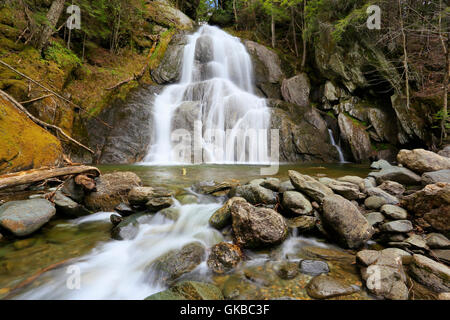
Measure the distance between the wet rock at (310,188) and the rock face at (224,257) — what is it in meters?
1.69

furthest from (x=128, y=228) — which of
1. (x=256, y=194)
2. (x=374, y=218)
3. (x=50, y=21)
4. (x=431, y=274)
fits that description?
(x=50, y=21)

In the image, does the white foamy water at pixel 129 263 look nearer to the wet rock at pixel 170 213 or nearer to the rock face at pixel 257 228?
the wet rock at pixel 170 213

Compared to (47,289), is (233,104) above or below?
above

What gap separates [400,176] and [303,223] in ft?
11.1

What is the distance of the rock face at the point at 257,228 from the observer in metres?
2.67

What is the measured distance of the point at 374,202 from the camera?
3.57 metres

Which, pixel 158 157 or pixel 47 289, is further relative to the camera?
pixel 158 157

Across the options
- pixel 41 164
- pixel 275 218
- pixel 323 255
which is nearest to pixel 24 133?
pixel 41 164

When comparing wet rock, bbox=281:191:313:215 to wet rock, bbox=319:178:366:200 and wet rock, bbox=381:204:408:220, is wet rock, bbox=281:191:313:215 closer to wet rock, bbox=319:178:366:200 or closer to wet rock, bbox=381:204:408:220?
wet rock, bbox=319:178:366:200

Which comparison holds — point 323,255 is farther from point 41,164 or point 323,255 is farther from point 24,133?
point 24,133

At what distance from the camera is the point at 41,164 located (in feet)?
13.1

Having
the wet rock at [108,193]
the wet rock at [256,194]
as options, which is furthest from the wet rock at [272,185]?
the wet rock at [108,193]

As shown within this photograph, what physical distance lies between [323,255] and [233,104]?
9796mm
